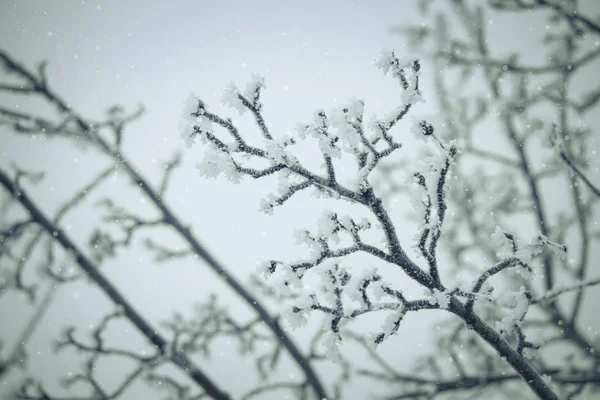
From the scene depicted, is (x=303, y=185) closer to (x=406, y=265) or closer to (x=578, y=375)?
(x=406, y=265)

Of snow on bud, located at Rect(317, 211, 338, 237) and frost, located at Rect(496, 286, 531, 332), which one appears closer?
snow on bud, located at Rect(317, 211, 338, 237)

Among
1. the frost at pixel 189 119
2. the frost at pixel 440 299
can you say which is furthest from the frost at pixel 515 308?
the frost at pixel 189 119

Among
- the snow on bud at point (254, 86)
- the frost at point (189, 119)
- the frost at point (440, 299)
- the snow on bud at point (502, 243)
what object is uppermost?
the snow on bud at point (254, 86)

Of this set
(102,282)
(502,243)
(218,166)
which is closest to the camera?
(218,166)

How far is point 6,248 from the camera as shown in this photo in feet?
11.3

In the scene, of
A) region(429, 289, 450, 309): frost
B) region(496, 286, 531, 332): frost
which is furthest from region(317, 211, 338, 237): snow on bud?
region(496, 286, 531, 332): frost

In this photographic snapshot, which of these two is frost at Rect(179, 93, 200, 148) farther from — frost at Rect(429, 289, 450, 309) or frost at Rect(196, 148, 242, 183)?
frost at Rect(429, 289, 450, 309)

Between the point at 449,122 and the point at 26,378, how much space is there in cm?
611

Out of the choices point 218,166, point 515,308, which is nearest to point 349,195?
point 218,166

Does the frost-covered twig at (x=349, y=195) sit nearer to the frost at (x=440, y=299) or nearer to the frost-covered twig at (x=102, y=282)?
the frost at (x=440, y=299)

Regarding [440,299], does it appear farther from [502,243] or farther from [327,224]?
[327,224]

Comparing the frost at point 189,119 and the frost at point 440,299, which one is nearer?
the frost at point 189,119

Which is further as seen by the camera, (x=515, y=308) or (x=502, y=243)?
(x=515, y=308)

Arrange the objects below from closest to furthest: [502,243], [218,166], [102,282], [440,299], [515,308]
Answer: [218,166] → [440,299] → [502,243] → [515,308] → [102,282]
